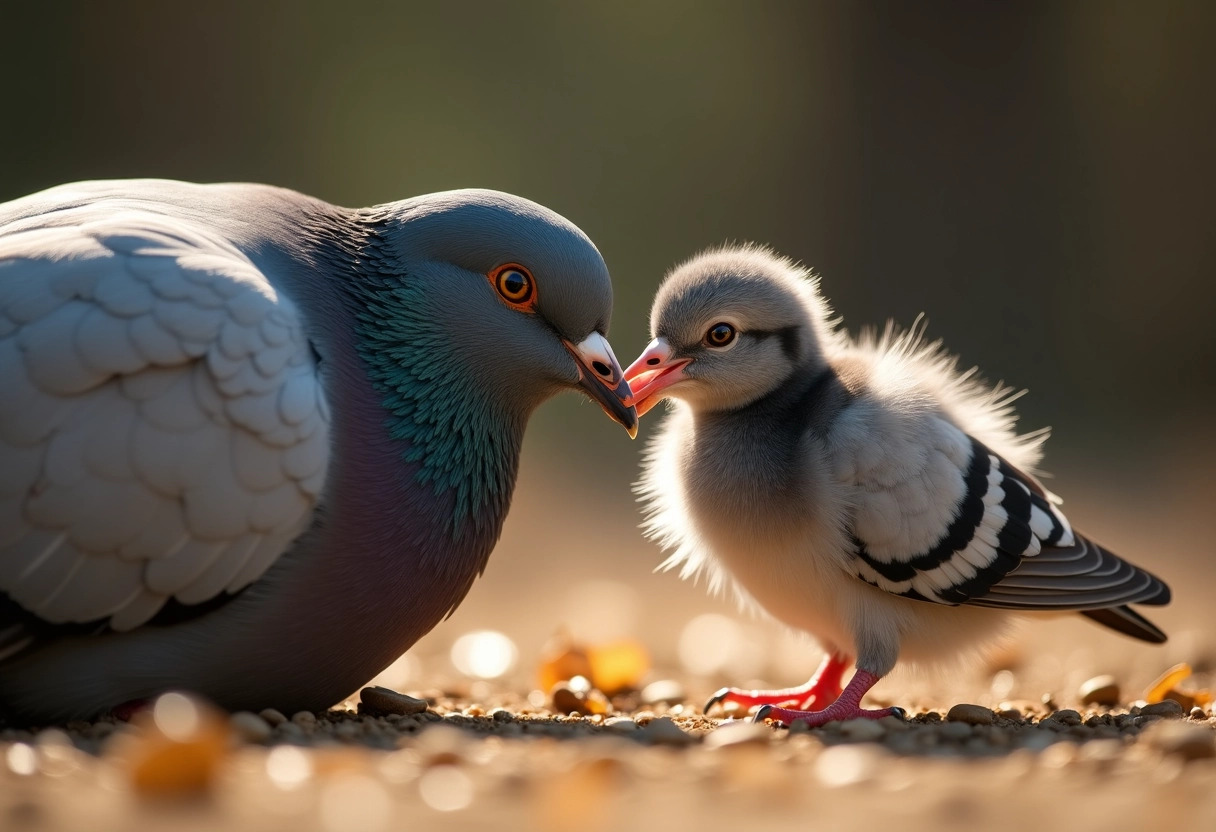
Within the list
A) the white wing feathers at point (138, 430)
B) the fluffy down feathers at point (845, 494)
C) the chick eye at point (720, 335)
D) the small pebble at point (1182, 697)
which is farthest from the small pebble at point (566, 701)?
the small pebble at point (1182, 697)

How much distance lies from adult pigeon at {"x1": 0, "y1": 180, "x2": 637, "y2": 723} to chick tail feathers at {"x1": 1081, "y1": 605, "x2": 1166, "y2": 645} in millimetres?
1854

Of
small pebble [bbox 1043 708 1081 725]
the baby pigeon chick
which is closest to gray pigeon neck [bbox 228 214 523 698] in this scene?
the baby pigeon chick

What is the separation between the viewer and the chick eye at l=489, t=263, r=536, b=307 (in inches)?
141

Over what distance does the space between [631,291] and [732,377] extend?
24.0 feet

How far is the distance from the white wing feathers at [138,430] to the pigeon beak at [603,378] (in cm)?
88

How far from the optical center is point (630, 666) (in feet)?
15.1

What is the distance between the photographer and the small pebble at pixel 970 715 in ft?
11.9

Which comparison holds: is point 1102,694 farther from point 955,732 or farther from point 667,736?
point 667,736

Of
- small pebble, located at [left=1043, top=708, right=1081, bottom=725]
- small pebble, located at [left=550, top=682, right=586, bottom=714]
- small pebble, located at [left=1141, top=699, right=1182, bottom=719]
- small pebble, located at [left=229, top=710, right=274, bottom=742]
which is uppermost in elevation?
small pebble, located at [left=1141, top=699, right=1182, bottom=719]

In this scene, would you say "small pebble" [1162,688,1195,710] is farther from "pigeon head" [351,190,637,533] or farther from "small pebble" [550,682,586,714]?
"pigeon head" [351,190,637,533]

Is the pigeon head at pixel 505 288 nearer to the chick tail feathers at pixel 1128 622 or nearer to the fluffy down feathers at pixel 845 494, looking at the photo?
the fluffy down feathers at pixel 845 494

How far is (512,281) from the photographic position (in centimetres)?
359

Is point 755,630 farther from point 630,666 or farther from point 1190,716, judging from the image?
point 1190,716

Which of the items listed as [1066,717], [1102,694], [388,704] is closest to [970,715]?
[1066,717]
